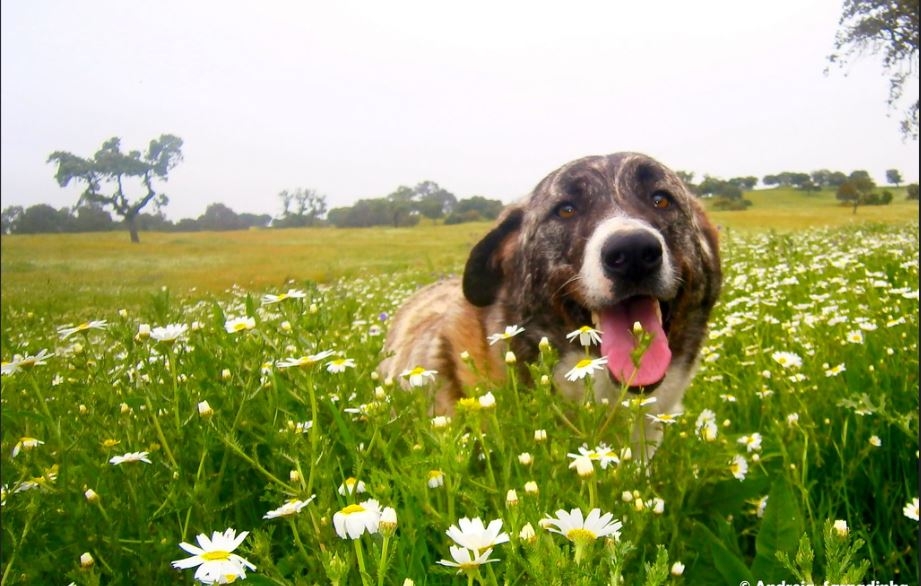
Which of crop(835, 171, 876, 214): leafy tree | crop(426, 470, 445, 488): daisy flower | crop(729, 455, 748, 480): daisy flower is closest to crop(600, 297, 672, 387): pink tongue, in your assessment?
crop(729, 455, 748, 480): daisy flower

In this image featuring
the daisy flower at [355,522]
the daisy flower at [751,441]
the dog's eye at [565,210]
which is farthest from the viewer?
the dog's eye at [565,210]

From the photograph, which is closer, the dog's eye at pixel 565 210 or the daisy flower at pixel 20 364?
the daisy flower at pixel 20 364

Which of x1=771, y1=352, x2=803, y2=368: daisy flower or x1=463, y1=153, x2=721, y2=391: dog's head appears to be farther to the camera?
x1=771, y1=352, x2=803, y2=368: daisy flower

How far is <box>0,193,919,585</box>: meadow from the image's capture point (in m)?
1.36

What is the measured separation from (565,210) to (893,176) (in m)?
1.30

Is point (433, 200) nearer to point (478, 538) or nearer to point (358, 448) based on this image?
point (358, 448)

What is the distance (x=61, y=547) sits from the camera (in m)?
1.77

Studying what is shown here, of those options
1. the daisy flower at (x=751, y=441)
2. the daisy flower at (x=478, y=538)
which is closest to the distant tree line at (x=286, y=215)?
the daisy flower at (x=751, y=441)

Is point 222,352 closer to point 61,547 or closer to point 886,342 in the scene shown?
point 61,547

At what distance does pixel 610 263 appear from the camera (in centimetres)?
274

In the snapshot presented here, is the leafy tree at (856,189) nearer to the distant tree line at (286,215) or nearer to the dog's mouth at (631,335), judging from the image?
the dog's mouth at (631,335)

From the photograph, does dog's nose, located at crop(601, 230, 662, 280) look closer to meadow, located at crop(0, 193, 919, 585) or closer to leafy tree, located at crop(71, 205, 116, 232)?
meadow, located at crop(0, 193, 919, 585)

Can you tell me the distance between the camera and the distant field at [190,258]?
2850 millimetres

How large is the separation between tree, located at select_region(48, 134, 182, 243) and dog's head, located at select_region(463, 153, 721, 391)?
148 centimetres
